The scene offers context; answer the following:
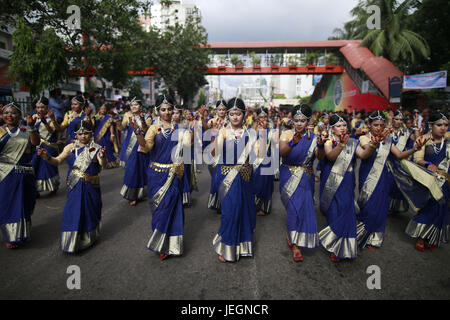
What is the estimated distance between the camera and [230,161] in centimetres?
322

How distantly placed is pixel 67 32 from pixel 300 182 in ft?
33.9

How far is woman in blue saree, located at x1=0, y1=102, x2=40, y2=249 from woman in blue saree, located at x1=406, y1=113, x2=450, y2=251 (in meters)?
5.16

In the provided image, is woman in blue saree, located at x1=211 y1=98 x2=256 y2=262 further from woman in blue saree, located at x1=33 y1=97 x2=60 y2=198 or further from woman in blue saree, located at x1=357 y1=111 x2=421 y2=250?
woman in blue saree, located at x1=33 y1=97 x2=60 y2=198

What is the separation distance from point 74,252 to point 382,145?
4224 millimetres

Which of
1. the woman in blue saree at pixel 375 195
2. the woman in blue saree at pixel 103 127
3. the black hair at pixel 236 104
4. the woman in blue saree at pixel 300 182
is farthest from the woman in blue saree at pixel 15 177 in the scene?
the woman in blue saree at pixel 375 195

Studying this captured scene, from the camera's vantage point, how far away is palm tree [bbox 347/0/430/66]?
2002cm

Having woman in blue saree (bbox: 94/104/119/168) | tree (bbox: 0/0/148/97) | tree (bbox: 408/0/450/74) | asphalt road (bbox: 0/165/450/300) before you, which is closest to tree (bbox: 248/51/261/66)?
tree (bbox: 408/0/450/74)

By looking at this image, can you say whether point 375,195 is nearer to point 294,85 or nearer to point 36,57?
point 36,57

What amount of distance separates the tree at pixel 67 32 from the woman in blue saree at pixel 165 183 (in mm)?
7682

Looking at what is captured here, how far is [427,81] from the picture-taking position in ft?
46.2

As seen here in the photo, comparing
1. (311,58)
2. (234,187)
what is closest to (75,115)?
(234,187)

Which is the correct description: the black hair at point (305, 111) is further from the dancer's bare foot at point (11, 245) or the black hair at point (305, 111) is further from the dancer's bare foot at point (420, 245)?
the dancer's bare foot at point (11, 245)

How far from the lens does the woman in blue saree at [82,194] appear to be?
3295 millimetres

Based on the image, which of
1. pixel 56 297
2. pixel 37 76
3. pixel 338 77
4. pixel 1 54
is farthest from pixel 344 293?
pixel 338 77
